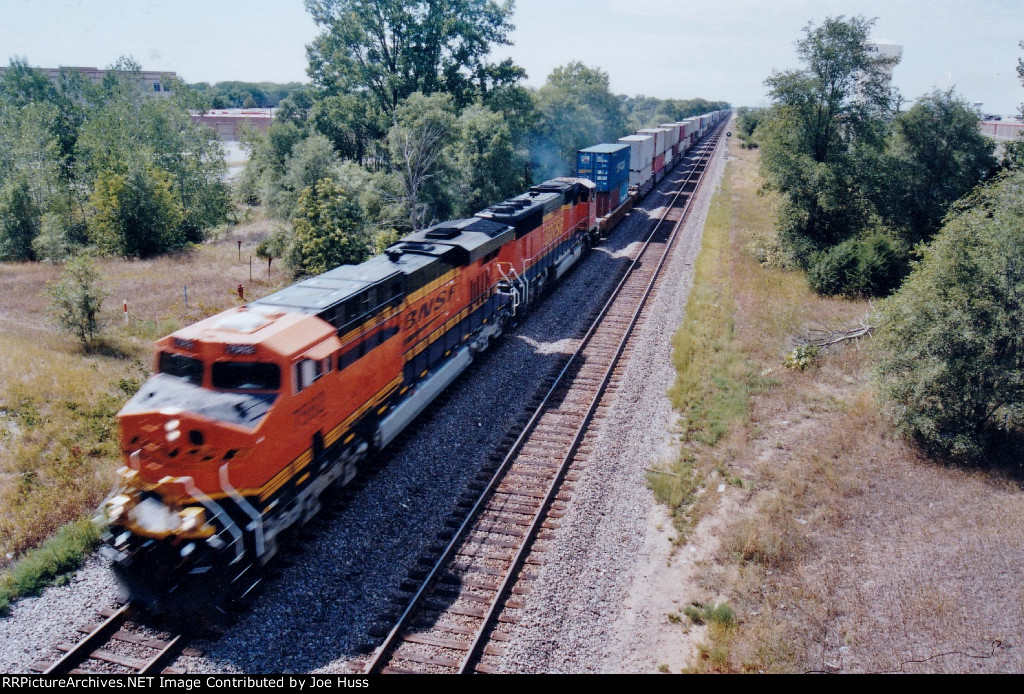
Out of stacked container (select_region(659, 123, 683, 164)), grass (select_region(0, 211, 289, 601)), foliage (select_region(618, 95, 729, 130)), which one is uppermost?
foliage (select_region(618, 95, 729, 130))

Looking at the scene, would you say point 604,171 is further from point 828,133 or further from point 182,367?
point 182,367

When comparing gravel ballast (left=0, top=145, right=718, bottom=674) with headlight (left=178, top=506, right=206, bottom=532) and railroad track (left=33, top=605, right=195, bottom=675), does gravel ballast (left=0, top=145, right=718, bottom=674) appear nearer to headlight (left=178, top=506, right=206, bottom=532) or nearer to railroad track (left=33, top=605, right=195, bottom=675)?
railroad track (left=33, top=605, right=195, bottom=675)

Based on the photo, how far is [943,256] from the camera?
13406mm

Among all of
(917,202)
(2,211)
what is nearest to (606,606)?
(917,202)

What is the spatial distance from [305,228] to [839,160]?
23.2 metres

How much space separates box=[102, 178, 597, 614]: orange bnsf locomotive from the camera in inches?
329

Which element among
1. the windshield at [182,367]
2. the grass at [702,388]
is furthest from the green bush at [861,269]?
the windshield at [182,367]

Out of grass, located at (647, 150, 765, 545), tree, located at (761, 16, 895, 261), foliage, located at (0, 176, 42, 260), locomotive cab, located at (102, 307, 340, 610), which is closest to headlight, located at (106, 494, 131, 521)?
locomotive cab, located at (102, 307, 340, 610)

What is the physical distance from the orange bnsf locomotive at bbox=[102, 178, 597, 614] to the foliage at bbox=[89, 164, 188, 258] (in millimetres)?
23976

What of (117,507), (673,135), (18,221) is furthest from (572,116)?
(117,507)

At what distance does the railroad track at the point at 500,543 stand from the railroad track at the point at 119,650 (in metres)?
2.45

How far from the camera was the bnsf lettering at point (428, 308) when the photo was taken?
1337 cm

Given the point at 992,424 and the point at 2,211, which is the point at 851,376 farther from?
the point at 2,211

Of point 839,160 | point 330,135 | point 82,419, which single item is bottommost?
point 82,419
